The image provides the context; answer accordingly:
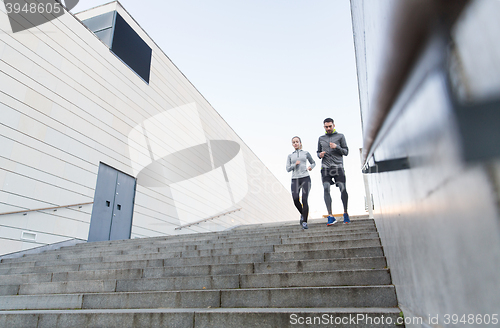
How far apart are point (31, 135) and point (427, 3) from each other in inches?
327

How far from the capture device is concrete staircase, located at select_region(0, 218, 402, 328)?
2.13m

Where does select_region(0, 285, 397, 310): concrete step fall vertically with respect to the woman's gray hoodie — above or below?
below

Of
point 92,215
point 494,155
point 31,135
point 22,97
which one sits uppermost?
point 22,97

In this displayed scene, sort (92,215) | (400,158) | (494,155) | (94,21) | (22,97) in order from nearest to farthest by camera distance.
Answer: (494,155)
(400,158)
(22,97)
(92,215)
(94,21)

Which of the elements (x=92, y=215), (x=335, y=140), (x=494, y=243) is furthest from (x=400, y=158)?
(x=92, y=215)

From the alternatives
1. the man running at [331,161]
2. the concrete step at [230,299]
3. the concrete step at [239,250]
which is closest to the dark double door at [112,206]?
the concrete step at [239,250]

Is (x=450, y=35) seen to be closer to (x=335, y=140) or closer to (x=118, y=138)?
(x=335, y=140)

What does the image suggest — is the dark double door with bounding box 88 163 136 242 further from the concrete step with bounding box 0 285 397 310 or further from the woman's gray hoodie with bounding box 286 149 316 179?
the woman's gray hoodie with bounding box 286 149 316 179

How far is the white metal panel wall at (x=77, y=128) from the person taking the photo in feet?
22.1

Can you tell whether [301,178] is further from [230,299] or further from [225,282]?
[230,299]

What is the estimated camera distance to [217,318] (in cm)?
217

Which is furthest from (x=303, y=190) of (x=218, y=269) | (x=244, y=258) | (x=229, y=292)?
(x=229, y=292)

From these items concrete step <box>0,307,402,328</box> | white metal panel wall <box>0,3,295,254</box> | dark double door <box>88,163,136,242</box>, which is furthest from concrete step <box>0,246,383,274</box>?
dark double door <box>88,163,136,242</box>

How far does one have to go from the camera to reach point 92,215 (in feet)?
27.4
